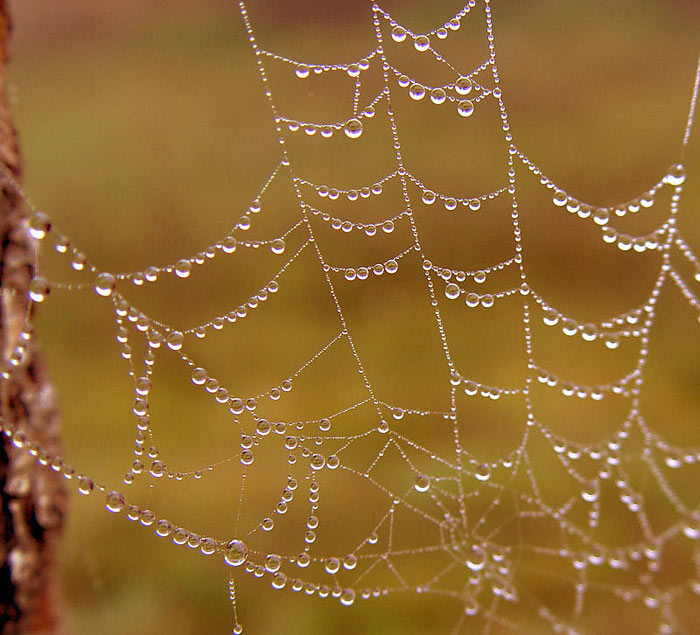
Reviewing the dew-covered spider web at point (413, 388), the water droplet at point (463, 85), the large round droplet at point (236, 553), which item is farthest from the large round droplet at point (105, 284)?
the water droplet at point (463, 85)

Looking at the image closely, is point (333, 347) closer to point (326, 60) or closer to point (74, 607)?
point (74, 607)

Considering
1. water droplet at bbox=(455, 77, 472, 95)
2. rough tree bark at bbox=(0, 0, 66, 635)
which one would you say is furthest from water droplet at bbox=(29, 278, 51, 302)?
water droplet at bbox=(455, 77, 472, 95)

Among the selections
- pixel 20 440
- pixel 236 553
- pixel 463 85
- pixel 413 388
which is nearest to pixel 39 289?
pixel 20 440

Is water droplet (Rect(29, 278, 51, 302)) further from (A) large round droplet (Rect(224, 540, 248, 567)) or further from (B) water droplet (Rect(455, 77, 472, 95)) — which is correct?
(B) water droplet (Rect(455, 77, 472, 95))

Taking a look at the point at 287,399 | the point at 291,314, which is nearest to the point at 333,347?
the point at 291,314

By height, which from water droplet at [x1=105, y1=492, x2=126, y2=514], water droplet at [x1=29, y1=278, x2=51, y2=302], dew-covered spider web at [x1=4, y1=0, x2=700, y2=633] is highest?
water droplet at [x1=29, y1=278, x2=51, y2=302]
